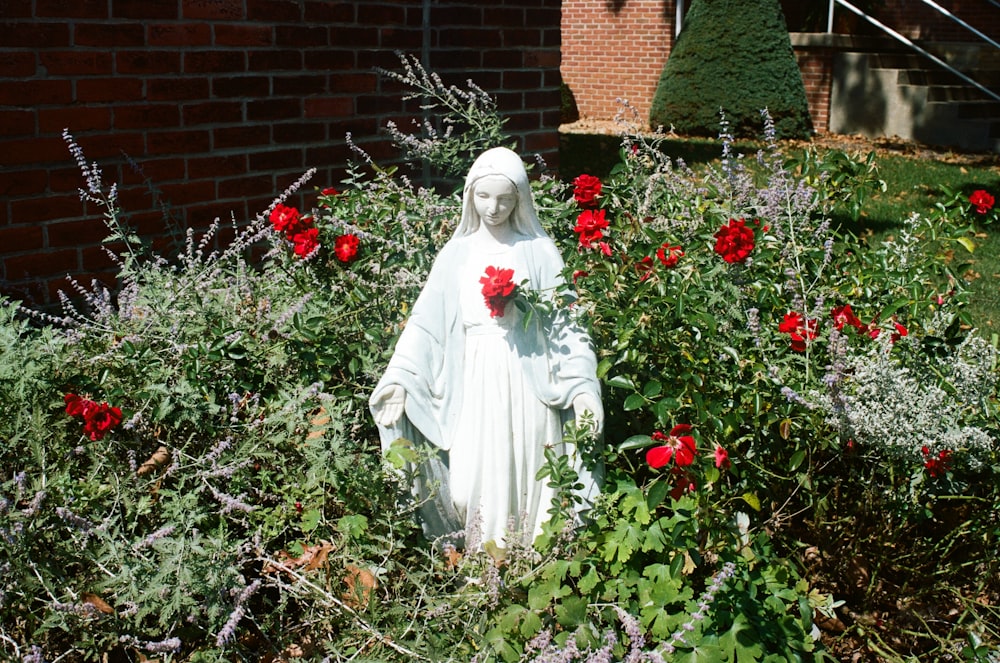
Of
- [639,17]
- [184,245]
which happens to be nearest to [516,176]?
[184,245]

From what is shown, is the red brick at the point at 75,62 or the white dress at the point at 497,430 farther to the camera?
the red brick at the point at 75,62

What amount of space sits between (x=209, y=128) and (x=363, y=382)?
1600 millimetres

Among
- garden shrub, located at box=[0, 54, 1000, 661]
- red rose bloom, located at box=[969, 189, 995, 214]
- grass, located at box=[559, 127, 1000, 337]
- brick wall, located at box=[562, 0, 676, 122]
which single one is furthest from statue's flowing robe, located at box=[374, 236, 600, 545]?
brick wall, located at box=[562, 0, 676, 122]

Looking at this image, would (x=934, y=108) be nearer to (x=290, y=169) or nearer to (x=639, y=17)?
(x=639, y=17)

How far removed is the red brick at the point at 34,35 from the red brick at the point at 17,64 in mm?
29

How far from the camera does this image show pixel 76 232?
4027 mm

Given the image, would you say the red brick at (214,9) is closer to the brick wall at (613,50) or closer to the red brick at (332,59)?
the red brick at (332,59)

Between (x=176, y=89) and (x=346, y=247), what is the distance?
1.37 meters

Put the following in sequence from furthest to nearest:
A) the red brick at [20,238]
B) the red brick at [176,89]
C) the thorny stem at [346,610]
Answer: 1. the red brick at [176,89]
2. the red brick at [20,238]
3. the thorny stem at [346,610]

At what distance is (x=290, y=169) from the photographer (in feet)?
15.4

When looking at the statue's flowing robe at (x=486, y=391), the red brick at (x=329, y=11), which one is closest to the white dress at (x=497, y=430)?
the statue's flowing robe at (x=486, y=391)

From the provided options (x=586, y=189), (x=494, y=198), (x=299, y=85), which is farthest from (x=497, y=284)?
(x=299, y=85)

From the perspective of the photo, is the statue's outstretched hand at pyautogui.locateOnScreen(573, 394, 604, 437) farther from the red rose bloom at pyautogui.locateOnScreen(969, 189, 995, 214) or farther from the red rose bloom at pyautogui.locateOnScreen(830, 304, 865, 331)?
the red rose bloom at pyautogui.locateOnScreen(969, 189, 995, 214)

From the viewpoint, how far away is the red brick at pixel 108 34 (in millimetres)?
3896
